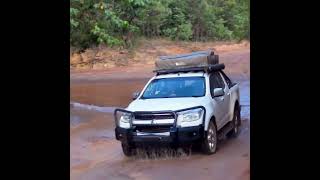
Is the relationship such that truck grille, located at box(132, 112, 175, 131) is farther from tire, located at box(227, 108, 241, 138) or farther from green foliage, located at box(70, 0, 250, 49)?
green foliage, located at box(70, 0, 250, 49)

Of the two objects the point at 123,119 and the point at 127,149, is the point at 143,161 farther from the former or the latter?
the point at 123,119

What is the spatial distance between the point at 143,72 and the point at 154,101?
21777 millimetres

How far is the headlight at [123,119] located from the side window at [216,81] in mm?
1884

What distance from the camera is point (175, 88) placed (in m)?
10.3

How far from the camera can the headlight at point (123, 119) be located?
30.5 feet

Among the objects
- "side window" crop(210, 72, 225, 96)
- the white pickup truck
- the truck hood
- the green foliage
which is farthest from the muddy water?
the green foliage

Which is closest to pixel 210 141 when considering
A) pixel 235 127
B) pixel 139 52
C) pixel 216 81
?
pixel 216 81

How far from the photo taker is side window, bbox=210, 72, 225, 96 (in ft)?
34.2

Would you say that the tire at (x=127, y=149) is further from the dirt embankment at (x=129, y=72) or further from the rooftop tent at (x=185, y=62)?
the dirt embankment at (x=129, y=72)

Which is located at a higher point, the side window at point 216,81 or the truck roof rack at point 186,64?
the truck roof rack at point 186,64

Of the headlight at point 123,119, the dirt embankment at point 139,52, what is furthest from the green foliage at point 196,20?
the headlight at point 123,119
